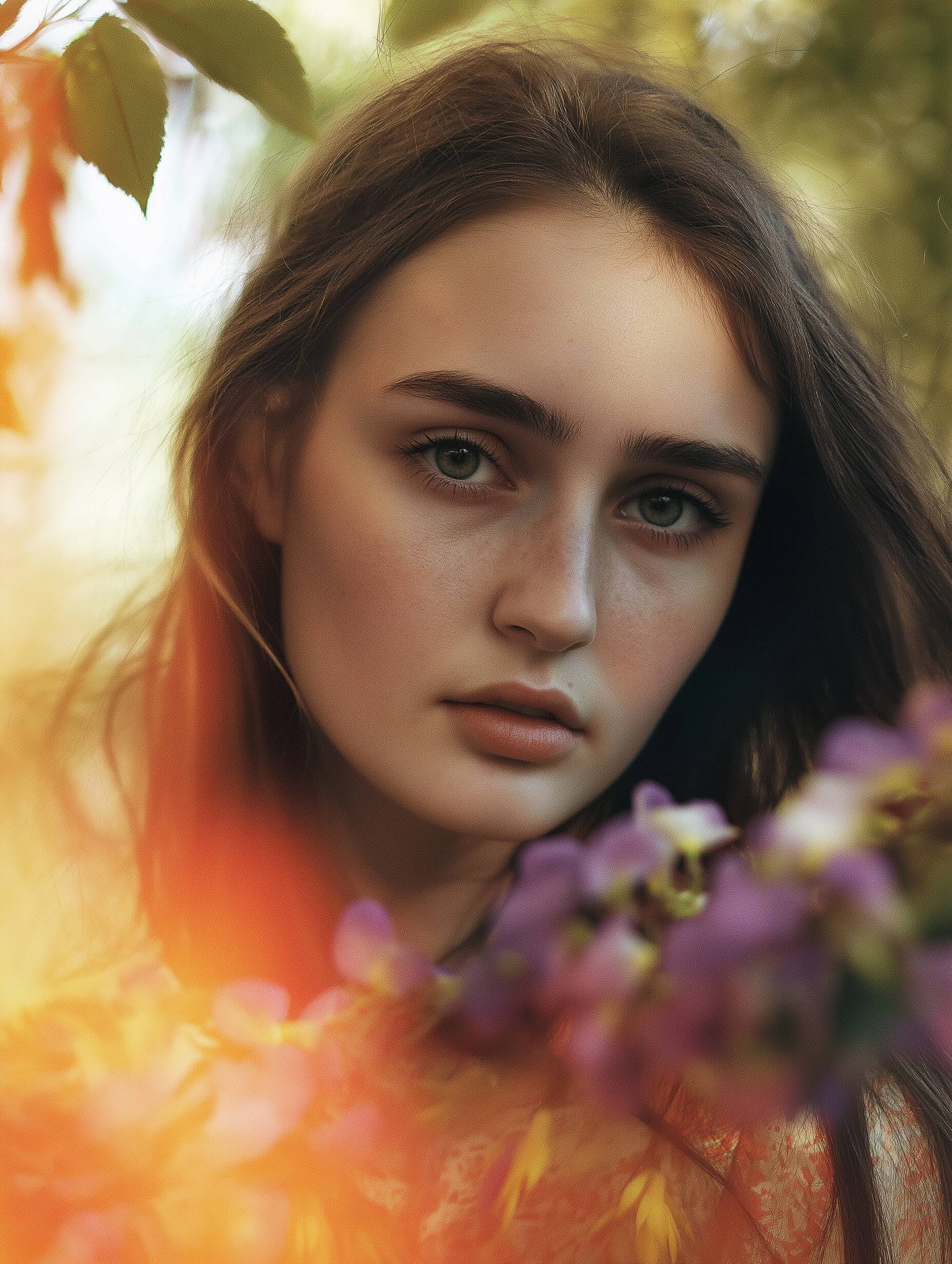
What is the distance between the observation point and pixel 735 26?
2.29 ft

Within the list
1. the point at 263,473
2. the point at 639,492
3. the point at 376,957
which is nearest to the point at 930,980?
the point at 376,957

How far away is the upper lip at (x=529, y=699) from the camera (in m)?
0.60

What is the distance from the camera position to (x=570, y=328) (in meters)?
0.60

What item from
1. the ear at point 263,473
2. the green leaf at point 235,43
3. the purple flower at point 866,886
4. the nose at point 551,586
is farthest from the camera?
the ear at point 263,473

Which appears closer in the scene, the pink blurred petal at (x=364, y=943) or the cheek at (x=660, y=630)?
the pink blurred petal at (x=364, y=943)

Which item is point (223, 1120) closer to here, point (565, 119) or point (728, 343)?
point (728, 343)

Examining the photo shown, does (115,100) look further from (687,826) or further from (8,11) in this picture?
(687,826)

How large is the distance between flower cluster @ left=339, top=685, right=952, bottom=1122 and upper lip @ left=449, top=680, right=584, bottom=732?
14.2 inches

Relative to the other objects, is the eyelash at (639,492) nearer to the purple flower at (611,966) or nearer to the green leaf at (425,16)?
the green leaf at (425,16)

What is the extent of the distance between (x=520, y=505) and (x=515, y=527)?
2 centimetres

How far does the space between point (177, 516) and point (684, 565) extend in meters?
0.43

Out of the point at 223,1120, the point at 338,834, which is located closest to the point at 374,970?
the point at 223,1120

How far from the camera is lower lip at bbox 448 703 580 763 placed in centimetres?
61

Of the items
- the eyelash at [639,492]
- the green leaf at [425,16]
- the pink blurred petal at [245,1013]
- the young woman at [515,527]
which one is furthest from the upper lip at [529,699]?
the green leaf at [425,16]
